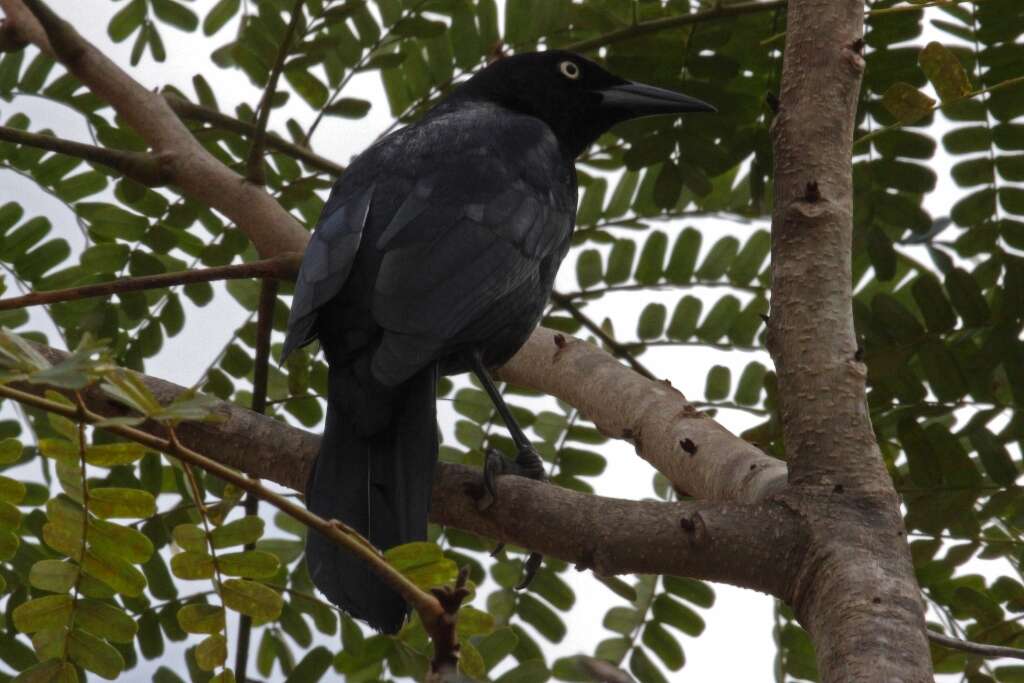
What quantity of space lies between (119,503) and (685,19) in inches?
90.5

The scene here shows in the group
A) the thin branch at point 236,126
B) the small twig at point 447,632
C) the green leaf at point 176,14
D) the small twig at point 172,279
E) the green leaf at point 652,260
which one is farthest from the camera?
the green leaf at point 176,14

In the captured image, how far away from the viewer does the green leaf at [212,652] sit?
2365 mm

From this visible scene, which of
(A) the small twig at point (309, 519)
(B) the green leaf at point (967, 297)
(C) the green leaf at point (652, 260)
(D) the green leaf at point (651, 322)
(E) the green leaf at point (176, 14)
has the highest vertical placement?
(E) the green leaf at point (176, 14)

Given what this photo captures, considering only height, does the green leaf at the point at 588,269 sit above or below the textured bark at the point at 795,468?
above

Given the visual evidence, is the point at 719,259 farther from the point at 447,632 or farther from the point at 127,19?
the point at 447,632

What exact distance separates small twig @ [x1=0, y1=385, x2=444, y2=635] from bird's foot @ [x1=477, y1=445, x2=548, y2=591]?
35.7 inches

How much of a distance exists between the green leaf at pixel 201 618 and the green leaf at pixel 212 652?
18mm

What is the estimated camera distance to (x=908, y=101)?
2695 mm

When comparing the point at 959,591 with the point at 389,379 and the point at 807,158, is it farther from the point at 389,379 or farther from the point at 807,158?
the point at 389,379

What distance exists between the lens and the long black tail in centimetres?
279

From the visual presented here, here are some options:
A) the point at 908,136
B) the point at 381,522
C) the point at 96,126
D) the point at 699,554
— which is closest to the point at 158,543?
the point at 381,522

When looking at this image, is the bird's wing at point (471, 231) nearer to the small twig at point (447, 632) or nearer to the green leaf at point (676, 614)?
the green leaf at point (676, 614)

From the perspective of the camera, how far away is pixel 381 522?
3.04 meters

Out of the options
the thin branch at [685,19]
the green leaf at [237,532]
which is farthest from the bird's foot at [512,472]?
the thin branch at [685,19]
